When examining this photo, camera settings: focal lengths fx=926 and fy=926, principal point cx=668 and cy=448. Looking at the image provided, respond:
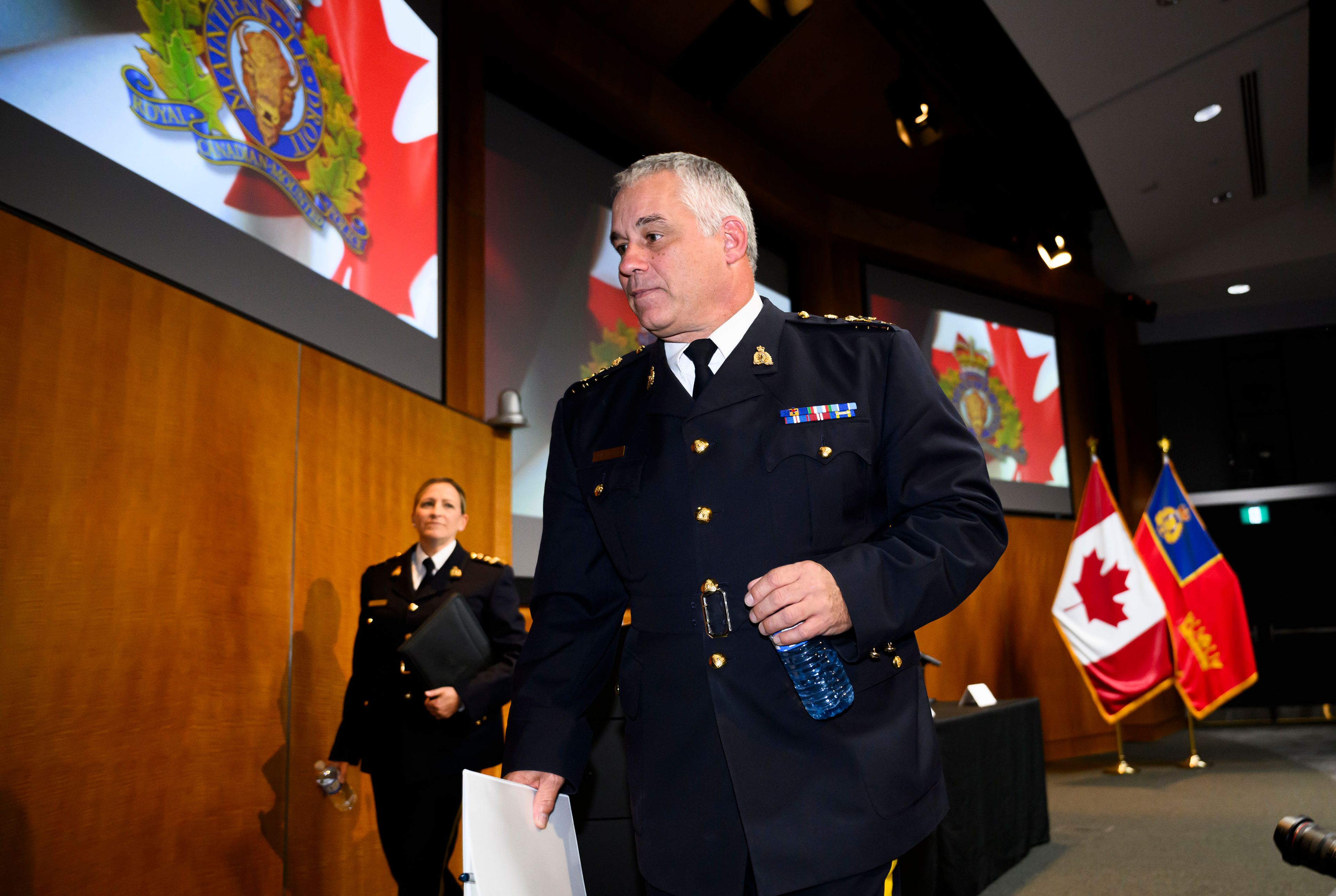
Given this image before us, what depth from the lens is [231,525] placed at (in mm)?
2625

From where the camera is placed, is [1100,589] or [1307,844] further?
[1100,589]

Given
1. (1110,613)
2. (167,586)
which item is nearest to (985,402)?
(1110,613)

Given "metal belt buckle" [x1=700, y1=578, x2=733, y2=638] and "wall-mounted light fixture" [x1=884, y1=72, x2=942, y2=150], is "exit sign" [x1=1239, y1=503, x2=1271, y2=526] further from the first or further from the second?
"metal belt buckle" [x1=700, y1=578, x2=733, y2=638]

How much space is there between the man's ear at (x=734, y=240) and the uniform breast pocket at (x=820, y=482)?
0.28m

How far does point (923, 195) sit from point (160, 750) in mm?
7753

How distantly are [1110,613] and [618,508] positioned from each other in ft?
19.9

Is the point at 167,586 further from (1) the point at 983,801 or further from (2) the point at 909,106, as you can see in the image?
(2) the point at 909,106

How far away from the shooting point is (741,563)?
106 cm

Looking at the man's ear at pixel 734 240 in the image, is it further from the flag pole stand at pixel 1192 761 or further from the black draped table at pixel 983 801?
the flag pole stand at pixel 1192 761

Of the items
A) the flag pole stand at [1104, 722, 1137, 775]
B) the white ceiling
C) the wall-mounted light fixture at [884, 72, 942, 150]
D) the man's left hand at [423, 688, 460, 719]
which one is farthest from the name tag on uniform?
the flag pole stand at [1104, 722, 1137, 775]

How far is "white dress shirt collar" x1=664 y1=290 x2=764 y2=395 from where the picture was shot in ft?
3.93

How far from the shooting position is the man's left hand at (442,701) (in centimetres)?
267

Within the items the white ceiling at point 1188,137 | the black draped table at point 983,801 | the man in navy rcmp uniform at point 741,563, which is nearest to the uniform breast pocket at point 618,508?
the man in navy rcmp uniform at point 741,563

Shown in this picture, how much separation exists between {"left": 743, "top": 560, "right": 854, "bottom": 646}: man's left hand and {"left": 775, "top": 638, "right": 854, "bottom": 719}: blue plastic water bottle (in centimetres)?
3
